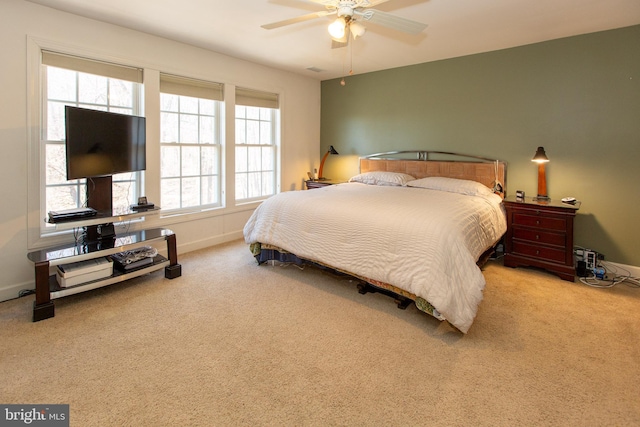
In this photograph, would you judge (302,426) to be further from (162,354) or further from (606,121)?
(606,121)

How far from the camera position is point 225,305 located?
289cm

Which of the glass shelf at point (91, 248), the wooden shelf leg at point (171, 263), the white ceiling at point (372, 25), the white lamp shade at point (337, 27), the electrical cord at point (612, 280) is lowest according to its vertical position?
the electrical cord at point (612, 280)

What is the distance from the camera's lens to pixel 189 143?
4.38 m

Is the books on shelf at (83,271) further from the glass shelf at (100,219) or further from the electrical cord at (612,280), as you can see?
the electrical cord at (612,280)

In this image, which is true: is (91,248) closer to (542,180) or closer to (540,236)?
(540,236)

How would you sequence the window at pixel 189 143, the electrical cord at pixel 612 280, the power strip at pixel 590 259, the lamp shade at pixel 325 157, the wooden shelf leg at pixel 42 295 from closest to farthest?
the wooden shelf leg at pixel 42 295 → the electrical cord at pixel 612 280 → the power strip at pixel 590 259 → the window at pixel 189 143 → the lamp shade at pixel 325 157

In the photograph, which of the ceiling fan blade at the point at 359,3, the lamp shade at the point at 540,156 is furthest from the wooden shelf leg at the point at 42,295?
the lamp shade at the point at 540,156

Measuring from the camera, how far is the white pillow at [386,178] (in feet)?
15.4

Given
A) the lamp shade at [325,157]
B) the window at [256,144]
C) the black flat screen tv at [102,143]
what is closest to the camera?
the black flat screen tv at [102,143]

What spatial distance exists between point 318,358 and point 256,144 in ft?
12.4

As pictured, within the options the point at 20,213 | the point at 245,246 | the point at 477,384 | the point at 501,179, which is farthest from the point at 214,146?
the point at 477,384

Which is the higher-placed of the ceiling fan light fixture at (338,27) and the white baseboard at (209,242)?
the ceiling fan light fixture at (338,27)

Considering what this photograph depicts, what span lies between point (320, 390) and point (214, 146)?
364 cm

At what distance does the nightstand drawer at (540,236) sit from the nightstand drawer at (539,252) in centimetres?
6
